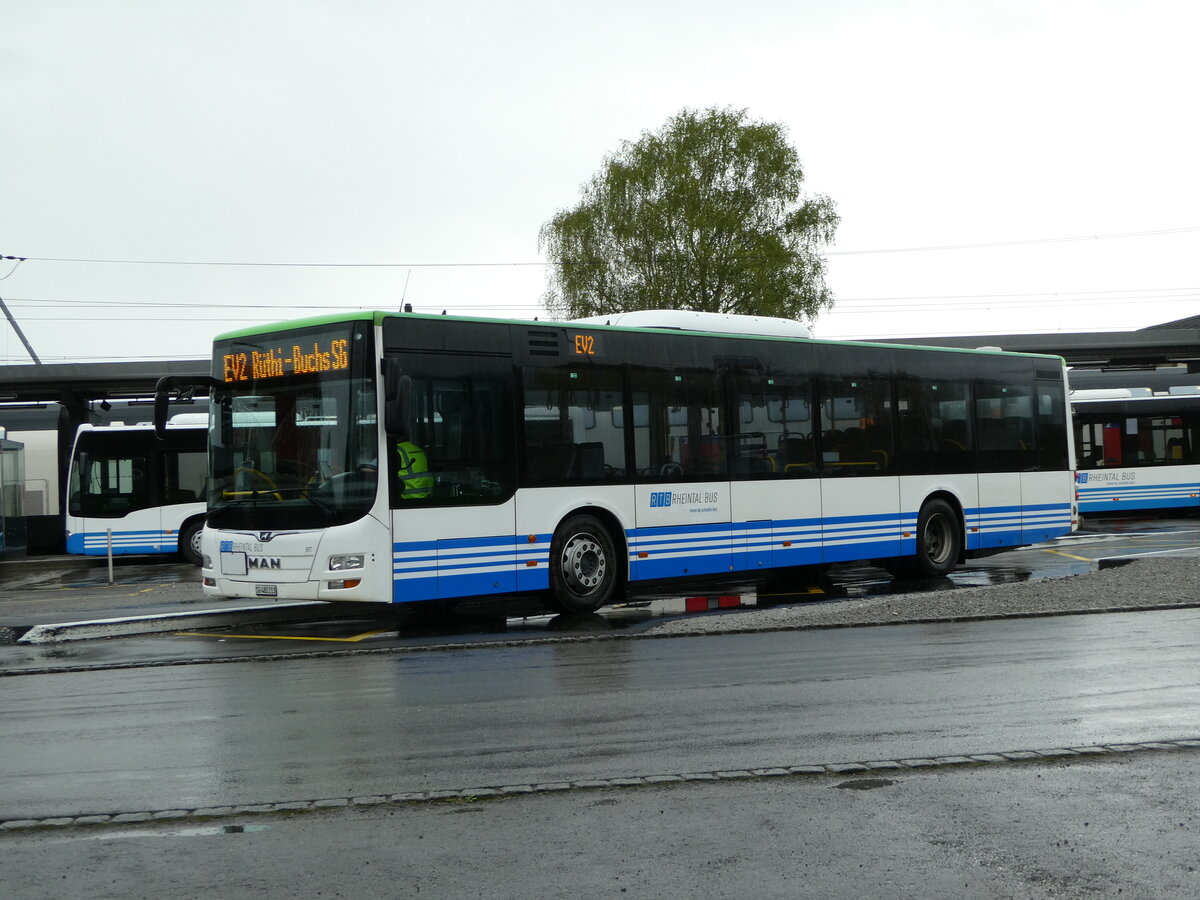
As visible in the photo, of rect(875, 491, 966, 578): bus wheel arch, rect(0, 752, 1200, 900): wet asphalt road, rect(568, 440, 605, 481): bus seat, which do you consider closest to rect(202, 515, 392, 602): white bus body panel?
rect(568, 440, 605, 481): bus seat

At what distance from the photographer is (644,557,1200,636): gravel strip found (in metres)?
12.6

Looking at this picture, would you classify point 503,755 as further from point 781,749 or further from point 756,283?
point 756,283

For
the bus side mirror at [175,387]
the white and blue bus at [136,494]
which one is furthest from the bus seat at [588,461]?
the white and blue bus at [136,494]

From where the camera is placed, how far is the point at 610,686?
9023mm

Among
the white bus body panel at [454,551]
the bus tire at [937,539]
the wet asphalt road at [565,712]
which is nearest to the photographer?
the wet asphalt road at [565,712]

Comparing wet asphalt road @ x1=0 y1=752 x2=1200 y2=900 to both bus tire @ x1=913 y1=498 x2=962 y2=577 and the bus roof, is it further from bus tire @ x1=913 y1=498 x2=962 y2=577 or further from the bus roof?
bus tire @ x1=913 y1=498 x2=962 y2=577

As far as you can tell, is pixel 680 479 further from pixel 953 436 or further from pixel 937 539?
pixel 953 436

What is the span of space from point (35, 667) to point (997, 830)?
8561mm

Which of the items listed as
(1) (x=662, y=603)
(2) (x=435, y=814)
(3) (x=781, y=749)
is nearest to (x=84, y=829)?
(2) (x=435, y=814)

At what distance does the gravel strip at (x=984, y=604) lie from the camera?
496 inches

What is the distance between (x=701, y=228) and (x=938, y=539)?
36.7m

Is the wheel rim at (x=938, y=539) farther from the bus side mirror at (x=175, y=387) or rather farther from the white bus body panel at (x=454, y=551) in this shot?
the bus side mirror at (x=175, y=387)

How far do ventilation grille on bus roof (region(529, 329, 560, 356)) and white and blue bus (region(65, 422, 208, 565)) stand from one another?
16110mm

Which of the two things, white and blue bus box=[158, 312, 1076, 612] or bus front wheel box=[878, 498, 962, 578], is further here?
bus front wheel box=[878, 498, 962, 578]
